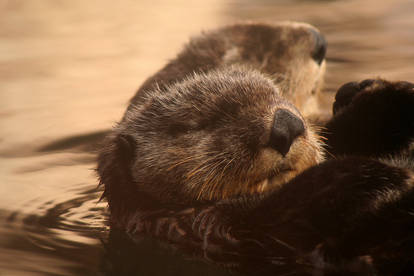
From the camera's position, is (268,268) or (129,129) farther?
(129,129)

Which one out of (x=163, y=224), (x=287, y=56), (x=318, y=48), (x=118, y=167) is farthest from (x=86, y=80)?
(x=163, y=224)

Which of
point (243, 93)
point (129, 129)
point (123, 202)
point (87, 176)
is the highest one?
point (243, 93)

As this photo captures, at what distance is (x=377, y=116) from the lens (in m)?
2.84

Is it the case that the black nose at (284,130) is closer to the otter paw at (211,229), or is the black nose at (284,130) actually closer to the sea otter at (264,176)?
the sea otter at (264,176)

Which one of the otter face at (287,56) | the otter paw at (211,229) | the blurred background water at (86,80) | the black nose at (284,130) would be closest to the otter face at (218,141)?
the black nose at (284,130)

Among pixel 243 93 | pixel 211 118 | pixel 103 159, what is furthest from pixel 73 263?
pixel 243 93

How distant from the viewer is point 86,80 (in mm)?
6434

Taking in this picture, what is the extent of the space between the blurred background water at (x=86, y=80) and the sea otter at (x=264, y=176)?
0.19 m

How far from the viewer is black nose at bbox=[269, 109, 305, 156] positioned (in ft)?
7.96

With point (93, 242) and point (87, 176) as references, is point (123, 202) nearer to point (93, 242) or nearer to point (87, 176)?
point (93, 242)

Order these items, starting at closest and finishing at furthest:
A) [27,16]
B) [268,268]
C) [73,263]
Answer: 1. [268,268]
2. [73,263]
3. [27,16]

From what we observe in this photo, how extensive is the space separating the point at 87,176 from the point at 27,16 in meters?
5.94

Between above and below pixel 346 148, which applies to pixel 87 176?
below

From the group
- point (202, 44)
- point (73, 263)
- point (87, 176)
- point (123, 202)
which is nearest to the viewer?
point (73, 263)
